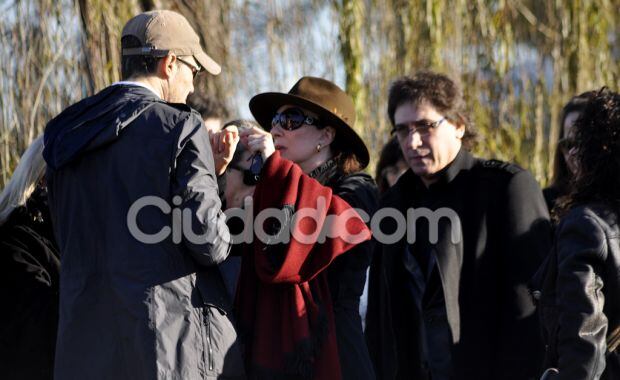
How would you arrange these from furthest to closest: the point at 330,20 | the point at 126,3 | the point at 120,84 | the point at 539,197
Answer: the point at 330,20, the point at 126,3, the point at 539,197, the point at 120,84

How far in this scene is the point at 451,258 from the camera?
13.7ft

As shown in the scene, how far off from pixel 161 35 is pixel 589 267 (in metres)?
1.43

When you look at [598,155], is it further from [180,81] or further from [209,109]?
[209,109]

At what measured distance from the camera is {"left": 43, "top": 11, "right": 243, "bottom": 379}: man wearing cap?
3021 millimetres

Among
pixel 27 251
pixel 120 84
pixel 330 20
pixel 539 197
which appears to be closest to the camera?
pixel 120 84

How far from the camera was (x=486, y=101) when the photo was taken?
22.9 ft

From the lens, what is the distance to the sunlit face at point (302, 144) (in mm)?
3857

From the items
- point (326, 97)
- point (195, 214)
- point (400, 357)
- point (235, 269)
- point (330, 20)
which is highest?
point (330, 20)

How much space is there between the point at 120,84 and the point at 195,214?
495 mm

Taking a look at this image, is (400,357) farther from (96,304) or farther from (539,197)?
(96,304)

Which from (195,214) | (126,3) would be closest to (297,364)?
(195,214)

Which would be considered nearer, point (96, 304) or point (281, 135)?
point (96, 304)

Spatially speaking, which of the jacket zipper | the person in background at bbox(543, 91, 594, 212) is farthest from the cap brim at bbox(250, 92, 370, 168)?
the person in background at bbox(543, 91, 594, 212)

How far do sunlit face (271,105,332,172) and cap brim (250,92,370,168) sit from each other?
0.04 metres
